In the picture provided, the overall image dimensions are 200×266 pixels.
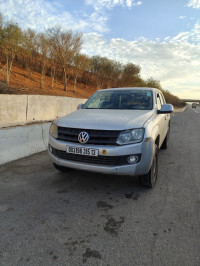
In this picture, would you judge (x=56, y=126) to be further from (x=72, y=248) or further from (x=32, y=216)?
(x=72, y=248)

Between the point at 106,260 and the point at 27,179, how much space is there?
2383 mm

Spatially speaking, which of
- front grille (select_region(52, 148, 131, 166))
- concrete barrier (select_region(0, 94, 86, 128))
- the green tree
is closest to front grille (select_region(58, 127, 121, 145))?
front grille (select_region(52, 148, 131, 166))

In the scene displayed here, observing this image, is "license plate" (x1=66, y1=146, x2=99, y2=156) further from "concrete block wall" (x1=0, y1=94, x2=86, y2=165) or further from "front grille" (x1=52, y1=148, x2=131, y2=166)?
"concrete block wall" (x1=0, y1=94, x2=86, y2=165)

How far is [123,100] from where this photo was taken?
4.16m

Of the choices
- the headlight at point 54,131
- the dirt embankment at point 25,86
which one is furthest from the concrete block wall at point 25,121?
the dirt embankment at point 25,86

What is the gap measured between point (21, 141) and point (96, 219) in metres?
3.22

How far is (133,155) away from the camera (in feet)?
9.19

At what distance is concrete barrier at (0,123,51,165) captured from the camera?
4445 millimetres

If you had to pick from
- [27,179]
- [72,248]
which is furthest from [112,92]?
[72,248]

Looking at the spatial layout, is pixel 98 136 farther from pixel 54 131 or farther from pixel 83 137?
pixel 54 131

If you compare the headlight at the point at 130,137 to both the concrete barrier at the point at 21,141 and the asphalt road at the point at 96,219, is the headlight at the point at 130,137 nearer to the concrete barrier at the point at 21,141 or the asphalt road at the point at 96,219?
the asphalt road at the point at 96,219

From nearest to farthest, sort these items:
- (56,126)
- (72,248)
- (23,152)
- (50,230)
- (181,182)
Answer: (72,248), (50,230), (56,126), (181,182), (23,152)

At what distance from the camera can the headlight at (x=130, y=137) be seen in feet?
9.15

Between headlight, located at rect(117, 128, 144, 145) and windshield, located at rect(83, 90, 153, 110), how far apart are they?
3.86 feet
